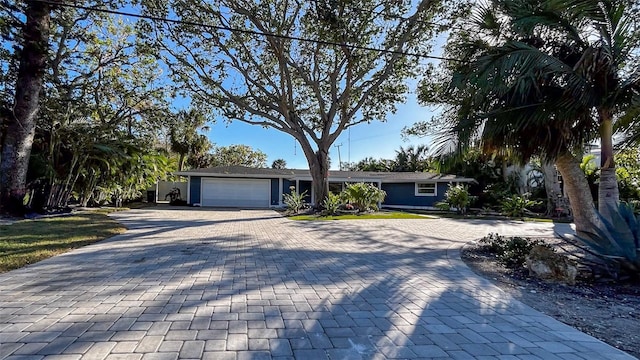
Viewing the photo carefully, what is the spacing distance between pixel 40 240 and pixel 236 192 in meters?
16.8

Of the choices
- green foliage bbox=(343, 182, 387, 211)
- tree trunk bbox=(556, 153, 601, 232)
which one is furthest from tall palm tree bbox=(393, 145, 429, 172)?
tree trunk bbox=(556, 153, 601, 232)

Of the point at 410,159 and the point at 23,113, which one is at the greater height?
the point at 410,159

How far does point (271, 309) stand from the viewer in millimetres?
3672

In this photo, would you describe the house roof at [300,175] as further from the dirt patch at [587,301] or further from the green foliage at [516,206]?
the dirt patch at [587,301]

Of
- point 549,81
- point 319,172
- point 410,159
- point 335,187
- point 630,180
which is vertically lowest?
point 335,187

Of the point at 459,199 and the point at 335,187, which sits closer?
the point at 459,199

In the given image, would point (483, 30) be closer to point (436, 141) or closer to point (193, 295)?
point (436, 141)

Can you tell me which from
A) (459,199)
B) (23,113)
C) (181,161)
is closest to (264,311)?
(23,113)

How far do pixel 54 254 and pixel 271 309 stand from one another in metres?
4.97

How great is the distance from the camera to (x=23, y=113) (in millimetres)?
11820

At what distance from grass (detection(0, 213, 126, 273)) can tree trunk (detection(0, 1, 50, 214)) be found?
296 cm

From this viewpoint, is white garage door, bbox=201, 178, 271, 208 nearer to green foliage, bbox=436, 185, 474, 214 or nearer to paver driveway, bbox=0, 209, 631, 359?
green foliage, bbox=436, 185, 474, 214

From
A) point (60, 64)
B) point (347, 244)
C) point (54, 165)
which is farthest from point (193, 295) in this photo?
point (60, 64)

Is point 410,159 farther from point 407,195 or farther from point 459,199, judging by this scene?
point 459,199
